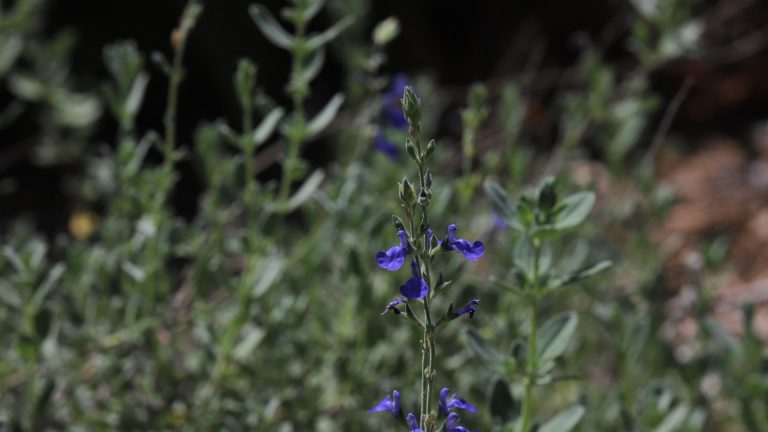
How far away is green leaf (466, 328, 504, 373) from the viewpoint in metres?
1.86

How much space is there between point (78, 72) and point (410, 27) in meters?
1.61

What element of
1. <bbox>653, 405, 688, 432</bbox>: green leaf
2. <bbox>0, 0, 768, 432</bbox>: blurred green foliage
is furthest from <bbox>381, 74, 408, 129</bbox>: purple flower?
<bbox>653, 405, 688, 432</bbox>: green leaf

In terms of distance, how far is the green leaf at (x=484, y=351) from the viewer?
1.86m

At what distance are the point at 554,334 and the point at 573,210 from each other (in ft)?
0.82

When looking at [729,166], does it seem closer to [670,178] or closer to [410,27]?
[670,178]

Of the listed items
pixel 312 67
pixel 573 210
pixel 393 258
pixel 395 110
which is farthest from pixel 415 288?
pixel 395 110

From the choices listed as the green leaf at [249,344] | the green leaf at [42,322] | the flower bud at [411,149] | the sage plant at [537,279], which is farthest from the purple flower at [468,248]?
the green leaf at [42,322]

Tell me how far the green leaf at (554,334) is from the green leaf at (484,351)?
0.08 metres

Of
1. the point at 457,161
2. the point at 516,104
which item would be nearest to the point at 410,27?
the point at 457,161

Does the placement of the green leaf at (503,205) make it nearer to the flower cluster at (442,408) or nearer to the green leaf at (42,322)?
the flower cluster at (442,408)

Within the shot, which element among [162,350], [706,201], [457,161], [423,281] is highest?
[706,201]

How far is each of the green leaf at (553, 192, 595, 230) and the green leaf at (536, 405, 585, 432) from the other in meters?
0.35

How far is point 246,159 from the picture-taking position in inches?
89.8

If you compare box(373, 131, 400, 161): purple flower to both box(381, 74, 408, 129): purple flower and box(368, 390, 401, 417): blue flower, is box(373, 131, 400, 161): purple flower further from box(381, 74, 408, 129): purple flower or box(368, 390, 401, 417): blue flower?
box(368, 390, 401, 417): blue flower
